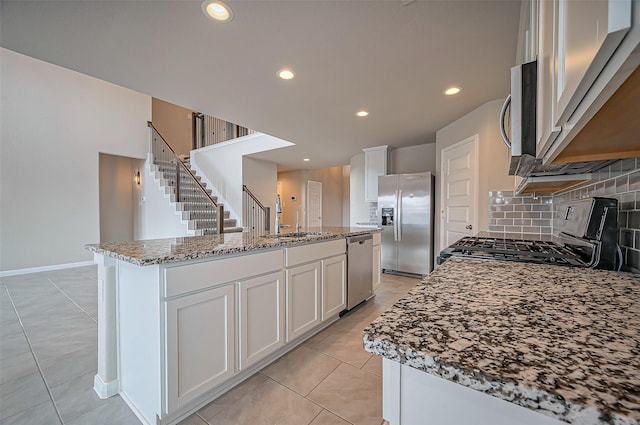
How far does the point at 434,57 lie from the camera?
2.25m

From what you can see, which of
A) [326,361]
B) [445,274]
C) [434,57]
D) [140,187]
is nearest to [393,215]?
[434,57]

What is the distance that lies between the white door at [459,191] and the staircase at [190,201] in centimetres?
430

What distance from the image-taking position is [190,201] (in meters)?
5.99

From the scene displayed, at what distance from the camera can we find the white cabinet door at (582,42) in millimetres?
271

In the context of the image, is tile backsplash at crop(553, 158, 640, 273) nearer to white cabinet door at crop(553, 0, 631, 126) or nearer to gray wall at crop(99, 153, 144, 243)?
white cabinet door at crop(553, 0, 631, 126)

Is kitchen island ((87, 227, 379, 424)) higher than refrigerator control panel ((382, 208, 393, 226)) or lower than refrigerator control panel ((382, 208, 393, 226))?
lower

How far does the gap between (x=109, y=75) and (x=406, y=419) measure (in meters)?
3.41

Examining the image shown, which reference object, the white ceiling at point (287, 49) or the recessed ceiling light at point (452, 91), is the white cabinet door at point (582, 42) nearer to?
the white ceiling at point (287, 49)

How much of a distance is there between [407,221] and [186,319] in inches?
153

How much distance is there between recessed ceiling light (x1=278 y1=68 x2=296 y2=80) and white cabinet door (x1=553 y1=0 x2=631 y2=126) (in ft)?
7.39

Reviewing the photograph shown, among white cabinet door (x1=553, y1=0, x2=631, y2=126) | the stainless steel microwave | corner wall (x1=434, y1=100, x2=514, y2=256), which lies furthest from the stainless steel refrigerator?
white cabinet door (x1=553, y1=0, x2=631, y2=126)

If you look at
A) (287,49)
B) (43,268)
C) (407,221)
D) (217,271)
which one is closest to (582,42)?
(217,271)

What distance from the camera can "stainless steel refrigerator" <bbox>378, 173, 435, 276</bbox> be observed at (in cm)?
433

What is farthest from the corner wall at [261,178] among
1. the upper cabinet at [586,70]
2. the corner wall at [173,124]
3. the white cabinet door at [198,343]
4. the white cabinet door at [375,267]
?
the upper cabinet at [586,70]
